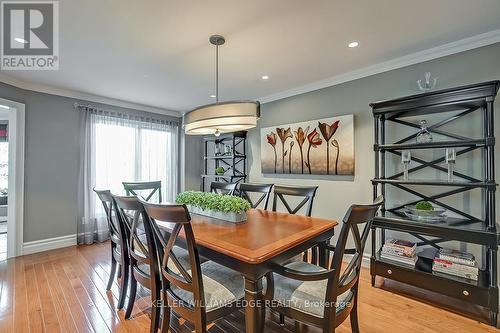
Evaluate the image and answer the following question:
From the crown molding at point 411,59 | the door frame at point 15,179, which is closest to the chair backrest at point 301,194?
the crown molding at point 411,59

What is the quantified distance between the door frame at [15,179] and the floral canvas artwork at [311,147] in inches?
143

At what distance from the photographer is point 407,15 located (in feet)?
6.36

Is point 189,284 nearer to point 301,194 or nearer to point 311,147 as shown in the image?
point 301,194

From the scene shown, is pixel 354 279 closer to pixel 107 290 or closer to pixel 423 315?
pixel 423 315

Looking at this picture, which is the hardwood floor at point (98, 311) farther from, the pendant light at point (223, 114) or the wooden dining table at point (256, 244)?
the pendant light at point (223, 114)

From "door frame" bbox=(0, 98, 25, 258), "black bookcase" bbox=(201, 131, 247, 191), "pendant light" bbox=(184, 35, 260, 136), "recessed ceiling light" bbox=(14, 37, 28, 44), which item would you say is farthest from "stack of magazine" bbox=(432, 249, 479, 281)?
"door frame" bbox=(0, 98, 25, 258)

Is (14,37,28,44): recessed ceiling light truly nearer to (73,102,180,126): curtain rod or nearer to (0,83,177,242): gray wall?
(0,83,177,242): gray wall

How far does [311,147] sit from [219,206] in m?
1.93

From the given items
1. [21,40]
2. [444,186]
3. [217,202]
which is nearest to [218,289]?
[217,202]

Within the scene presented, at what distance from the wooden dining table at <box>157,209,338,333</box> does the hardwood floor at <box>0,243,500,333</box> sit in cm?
69

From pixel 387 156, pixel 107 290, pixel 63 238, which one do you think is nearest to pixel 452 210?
pixel 387 156

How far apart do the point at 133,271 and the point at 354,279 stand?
175cm

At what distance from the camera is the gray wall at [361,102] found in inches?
92.7

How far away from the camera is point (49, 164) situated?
3664mm
